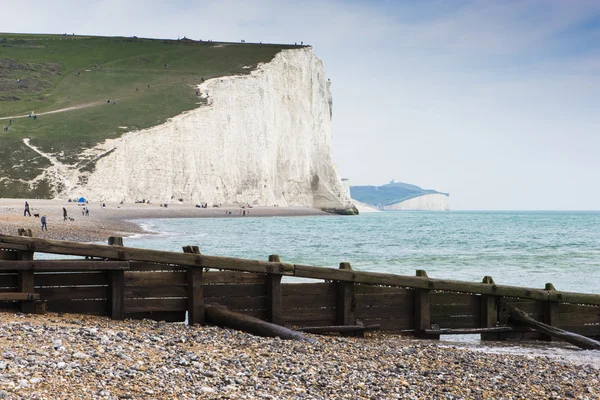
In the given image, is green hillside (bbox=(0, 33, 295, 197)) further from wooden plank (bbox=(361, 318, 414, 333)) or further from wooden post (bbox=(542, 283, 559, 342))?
wooden post (bbox=(542, 283, 559, 342))

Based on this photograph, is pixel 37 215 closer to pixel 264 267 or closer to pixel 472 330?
pixel 264 267

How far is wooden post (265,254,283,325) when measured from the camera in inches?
391

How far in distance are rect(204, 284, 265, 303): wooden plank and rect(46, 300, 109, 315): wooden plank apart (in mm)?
1438

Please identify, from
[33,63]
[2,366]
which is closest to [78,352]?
[2,366]

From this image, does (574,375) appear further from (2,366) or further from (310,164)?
(310,164)

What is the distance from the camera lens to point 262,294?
10.0 meters

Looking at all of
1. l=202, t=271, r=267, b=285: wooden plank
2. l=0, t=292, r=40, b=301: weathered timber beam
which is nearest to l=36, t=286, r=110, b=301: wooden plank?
l=0, t=292, r=40, b=301: weathered timber beam

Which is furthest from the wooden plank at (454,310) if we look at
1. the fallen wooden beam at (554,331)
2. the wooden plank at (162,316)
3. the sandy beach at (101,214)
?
the sandy beach at (101,214)

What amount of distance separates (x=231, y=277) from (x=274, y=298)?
0.70 metres

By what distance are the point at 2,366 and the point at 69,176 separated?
274 ft

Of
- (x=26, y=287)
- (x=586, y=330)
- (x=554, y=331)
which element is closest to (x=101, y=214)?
(x=26, y=287)

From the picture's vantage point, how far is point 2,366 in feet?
20.1

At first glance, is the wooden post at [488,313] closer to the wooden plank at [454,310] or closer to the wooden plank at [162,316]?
the wooden plank at [454,310]

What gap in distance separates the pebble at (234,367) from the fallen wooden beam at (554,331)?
140 cm
